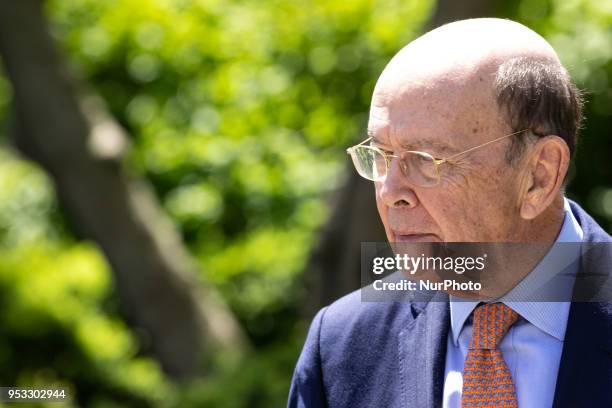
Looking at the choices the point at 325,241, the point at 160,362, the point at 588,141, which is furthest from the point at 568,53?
the point at 160,362

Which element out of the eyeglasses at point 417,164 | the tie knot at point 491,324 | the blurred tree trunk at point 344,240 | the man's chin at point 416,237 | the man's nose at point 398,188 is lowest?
the blurred tree trunk at point 344,240

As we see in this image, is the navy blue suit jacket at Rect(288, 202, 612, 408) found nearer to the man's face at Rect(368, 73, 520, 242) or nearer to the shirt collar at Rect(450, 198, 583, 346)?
the shirt collar at Rect(450, 198, 583, 346)

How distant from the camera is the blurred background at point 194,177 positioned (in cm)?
581

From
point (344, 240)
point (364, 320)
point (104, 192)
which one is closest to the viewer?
point (364, 320)

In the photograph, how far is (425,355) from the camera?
215 centimetres

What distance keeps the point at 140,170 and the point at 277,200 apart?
0.99m

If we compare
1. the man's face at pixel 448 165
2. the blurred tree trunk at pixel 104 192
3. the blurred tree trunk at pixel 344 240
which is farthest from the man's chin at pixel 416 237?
the blurred tree trunk at pixel 104 192

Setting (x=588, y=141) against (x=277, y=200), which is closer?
(x=588, y=141)

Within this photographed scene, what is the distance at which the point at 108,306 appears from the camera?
7.47 meters

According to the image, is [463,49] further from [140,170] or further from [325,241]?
[140,170]

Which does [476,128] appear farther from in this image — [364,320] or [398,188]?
[364,320]

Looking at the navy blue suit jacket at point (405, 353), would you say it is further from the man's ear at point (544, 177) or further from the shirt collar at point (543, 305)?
the man's ear at point (544, 177)

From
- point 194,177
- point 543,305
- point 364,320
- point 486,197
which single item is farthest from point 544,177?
point 194,177

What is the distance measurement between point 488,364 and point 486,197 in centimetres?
32
